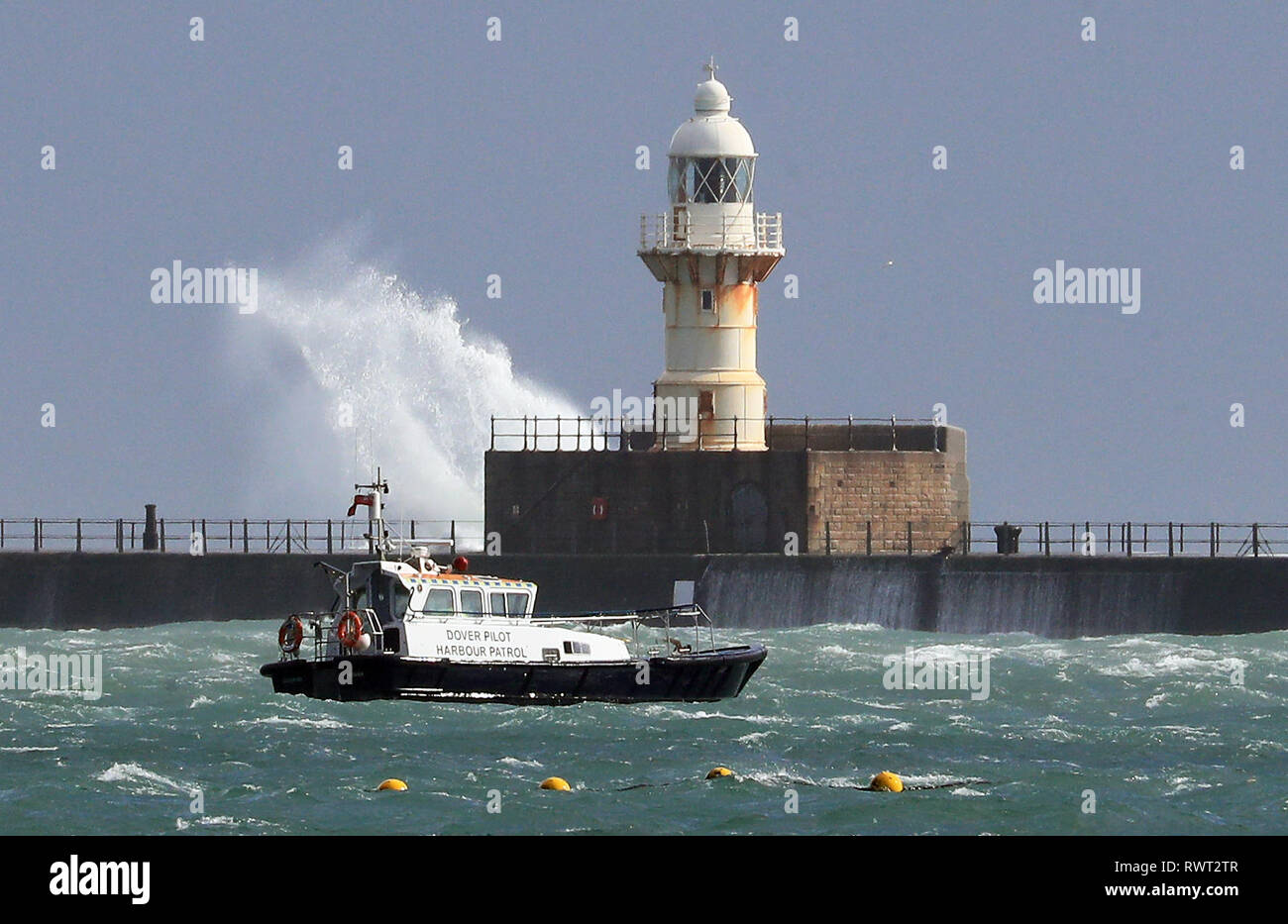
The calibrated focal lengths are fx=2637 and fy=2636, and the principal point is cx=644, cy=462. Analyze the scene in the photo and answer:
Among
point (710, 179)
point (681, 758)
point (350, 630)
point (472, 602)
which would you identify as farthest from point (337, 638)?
point (710, 179)

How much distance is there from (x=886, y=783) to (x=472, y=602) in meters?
12.0

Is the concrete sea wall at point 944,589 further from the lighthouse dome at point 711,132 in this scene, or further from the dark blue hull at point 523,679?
the dark blue hull at point 523,679

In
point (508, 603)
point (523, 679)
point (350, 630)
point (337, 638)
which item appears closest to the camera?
point (350, 630)

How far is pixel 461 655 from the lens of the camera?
136 feet

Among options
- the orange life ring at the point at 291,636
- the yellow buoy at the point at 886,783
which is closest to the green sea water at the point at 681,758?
the yellow buoy at the point at 886,783

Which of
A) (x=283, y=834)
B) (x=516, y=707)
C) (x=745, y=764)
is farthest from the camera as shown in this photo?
(x=516, y=707)

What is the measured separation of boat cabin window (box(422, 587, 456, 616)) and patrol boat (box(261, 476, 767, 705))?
2cm

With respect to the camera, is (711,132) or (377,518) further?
(711,132)

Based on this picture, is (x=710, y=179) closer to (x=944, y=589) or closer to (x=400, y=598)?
(x=944, y=589)

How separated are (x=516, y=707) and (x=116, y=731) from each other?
6.62 metres

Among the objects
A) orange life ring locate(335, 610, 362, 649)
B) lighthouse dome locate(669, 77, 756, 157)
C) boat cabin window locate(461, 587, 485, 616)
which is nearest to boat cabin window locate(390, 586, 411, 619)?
orange life ring locate(335, 610, 362, 649)
